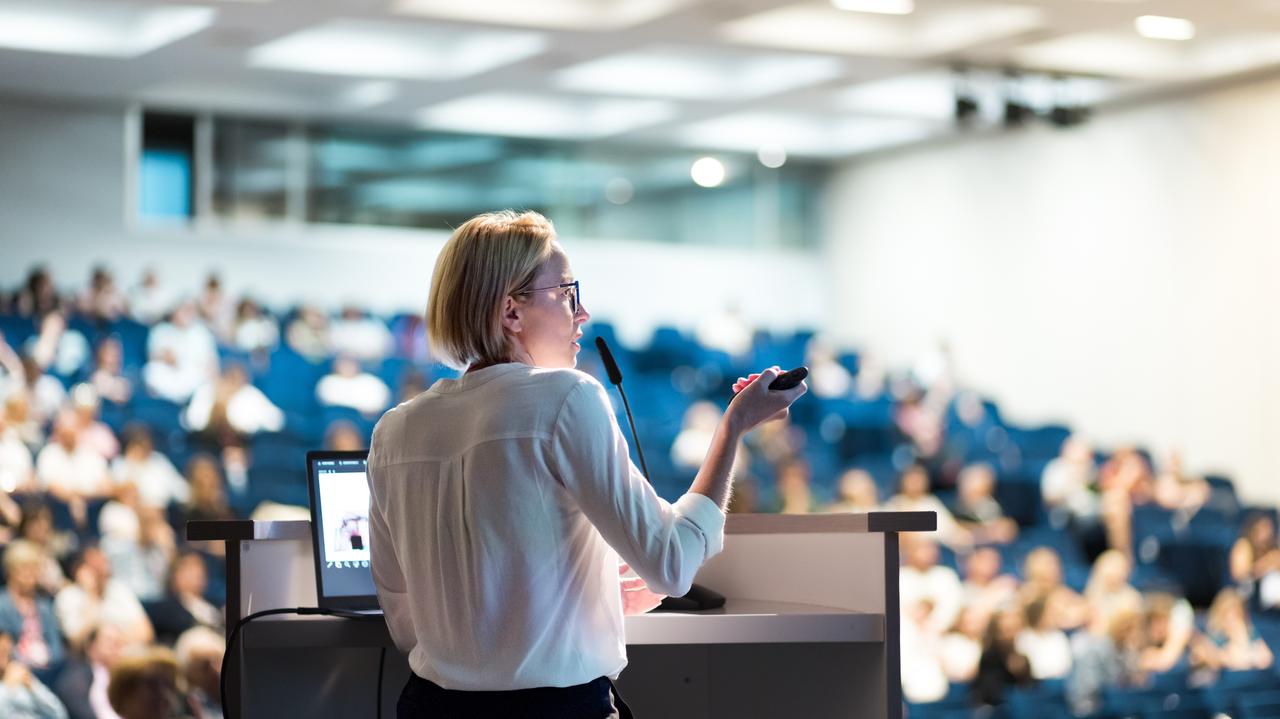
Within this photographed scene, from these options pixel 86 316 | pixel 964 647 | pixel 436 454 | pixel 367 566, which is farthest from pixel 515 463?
pixel 86 316

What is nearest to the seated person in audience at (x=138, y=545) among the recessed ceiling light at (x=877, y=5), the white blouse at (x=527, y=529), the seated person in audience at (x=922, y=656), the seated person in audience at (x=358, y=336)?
the seated person in audience at (x=922, y=656)

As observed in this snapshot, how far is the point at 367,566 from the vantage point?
2070 millimetres

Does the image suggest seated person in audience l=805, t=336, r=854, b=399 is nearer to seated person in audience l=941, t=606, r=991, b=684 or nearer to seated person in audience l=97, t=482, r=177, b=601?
seated person in audience l=941, t=606, r=991, b=684

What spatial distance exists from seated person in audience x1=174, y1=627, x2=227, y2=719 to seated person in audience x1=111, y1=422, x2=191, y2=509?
217 centimetres

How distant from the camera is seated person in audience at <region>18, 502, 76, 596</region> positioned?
523 centimetres

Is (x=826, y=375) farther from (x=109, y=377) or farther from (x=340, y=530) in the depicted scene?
(x=340, y=530)

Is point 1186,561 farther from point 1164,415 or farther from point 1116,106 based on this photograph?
point 1116,106

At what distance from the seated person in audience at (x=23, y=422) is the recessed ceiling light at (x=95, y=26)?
73.7 inches

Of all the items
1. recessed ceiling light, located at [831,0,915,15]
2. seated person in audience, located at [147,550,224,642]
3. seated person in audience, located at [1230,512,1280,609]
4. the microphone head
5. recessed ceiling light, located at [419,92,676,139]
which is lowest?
seated person in audience, located at [1230,512,1280,609]

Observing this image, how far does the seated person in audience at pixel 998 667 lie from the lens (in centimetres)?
535

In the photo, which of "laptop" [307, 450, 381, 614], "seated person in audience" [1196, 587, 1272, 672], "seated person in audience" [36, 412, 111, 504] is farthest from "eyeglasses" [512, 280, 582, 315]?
"seated person in audience" [1196, 587, 1272, 672]

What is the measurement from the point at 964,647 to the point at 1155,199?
434 centimetres

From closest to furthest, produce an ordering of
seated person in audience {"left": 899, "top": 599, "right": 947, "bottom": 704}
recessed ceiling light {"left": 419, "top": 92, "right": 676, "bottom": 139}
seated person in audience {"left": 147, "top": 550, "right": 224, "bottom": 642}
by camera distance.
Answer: seated person in audience {"left": 147, "top": 550, "right": 224, "bottom": 642} < seated person in audience {"left": 899, "top": 599, "right": 947, "bottom": 704} < recessed ceiling light {"left": 419, "top": 92, "right": 676, "bottom": 139}

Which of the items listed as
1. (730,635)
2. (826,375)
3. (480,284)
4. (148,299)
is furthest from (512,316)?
(826,375)
